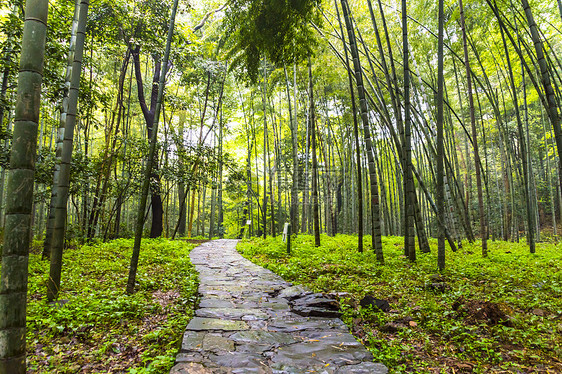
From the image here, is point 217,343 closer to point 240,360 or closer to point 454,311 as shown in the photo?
point 240,360

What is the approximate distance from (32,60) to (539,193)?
2391 cm

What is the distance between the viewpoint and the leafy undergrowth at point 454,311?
1890 millimetres

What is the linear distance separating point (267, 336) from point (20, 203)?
1745 mm

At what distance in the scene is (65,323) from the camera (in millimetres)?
2283

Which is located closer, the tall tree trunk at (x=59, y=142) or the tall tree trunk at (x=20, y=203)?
the tall tree trunk at (x=20, y=203)

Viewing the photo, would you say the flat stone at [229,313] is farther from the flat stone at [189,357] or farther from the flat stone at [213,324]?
the flat stone at [189,357]

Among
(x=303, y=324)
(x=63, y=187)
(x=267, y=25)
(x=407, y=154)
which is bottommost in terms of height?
(x=303, y=324)

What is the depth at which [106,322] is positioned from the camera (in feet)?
7.93

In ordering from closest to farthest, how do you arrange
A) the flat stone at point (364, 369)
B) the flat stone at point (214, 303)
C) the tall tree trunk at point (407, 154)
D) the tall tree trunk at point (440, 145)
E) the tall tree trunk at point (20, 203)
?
the tall tree trunk at point (20, 203), the flat stone at point (364, 369), the flat stone at point (214, 303), the tall tree trunk at point (440, 145), the tall tree trunk at point (407, 154)

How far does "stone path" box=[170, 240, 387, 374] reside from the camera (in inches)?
69.4

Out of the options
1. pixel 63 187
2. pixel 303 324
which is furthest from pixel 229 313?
pixel 63 187

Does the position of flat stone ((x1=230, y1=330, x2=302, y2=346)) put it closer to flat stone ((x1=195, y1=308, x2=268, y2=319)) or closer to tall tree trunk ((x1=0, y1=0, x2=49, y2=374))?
flat stone ((x1=195, y1=308, x2=268, y2=319))

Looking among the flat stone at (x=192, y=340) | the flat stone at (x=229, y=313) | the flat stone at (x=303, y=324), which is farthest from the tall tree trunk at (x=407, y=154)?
the flat stone at (x=192, y=340)

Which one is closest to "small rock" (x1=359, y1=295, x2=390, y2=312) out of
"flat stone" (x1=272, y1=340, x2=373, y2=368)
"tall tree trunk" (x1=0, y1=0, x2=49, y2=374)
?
"flat stone" (x1=272, y1=340, x2=373, y2=368)
